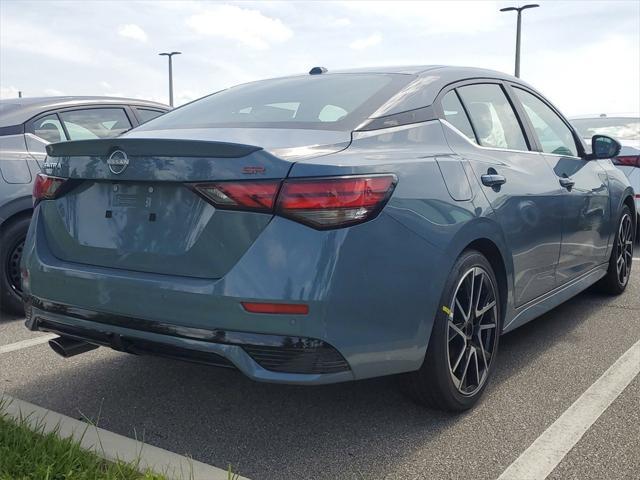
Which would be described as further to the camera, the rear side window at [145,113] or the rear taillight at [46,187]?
the rear side window at [145,113]

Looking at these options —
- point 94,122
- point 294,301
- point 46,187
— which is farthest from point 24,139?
point 294,301

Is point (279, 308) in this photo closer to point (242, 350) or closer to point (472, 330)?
point (242, 350)

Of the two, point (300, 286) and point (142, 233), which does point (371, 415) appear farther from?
point (142, 233)

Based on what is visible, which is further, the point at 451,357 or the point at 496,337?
the point at 496,337

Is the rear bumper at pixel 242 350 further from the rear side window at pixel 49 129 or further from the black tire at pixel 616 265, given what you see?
the black tire at pixel 616 265

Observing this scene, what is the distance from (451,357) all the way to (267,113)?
1.32 meters

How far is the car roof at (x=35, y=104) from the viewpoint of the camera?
197 inches

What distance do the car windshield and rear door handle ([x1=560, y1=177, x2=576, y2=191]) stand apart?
429 cm

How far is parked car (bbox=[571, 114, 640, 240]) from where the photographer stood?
7.03 m

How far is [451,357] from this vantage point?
2947mm

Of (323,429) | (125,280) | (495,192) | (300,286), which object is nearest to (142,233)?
(125,280)

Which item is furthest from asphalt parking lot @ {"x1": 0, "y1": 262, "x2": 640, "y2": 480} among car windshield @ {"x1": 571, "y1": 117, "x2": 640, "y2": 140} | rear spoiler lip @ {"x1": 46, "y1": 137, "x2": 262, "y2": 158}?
car windshield @ {"x1": 571, "y1": 117, "x2": 640, "y2": 140}

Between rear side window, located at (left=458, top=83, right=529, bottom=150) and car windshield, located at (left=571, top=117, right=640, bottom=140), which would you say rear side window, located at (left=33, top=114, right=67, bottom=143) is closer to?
rear side window, located at (left=458, top=83, right=529, bottom=150)

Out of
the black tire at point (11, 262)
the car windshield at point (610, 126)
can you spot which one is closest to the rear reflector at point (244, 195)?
A: the black tire at point (11, 262)
